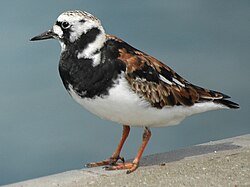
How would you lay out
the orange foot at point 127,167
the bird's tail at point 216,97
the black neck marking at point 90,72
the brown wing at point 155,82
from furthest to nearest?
the bird's tail at point 216,97, the orange foot at point 127,167, the brown wing at point 155,82, the black neck marking at point 90,72

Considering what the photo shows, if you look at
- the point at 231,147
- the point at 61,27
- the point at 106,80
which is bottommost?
the point at 231,147

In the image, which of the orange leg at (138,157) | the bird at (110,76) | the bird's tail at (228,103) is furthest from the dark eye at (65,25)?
the bird's tail at (228,103)

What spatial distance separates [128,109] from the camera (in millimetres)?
5539

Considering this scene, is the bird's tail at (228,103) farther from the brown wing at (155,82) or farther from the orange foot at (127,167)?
the orange foot at (127,167)

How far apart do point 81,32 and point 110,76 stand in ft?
1.40

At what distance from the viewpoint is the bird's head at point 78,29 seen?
5.52 m

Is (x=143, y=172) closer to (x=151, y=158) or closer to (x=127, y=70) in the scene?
(x=151, y=158)

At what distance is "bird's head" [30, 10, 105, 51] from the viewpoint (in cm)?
552

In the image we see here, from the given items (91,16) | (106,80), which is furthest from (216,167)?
(91,16)

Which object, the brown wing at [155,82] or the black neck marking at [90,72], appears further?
the brown wing at [155,82]

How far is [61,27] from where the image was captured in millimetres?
5547

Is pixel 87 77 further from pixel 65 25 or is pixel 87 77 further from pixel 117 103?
pixel 65 25

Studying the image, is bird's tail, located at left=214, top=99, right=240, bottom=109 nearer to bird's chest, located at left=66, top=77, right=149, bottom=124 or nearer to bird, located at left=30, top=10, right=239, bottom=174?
bird, located at left=30, top=10, right=239, bottom=174

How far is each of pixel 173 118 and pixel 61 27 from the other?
47.6 inches
